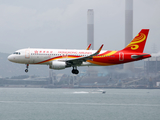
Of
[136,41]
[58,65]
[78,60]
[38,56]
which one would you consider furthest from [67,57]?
[136,41]

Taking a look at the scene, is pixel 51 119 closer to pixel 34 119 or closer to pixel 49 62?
pixel 34 119

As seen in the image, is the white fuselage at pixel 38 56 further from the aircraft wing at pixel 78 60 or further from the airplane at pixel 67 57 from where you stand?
the aircraft wing at pixel 78 60

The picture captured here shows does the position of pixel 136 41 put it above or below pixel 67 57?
above

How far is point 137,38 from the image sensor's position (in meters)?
68.6

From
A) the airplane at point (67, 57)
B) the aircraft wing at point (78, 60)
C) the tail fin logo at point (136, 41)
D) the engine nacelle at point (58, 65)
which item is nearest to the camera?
the aircraft wing at point (78, 60)

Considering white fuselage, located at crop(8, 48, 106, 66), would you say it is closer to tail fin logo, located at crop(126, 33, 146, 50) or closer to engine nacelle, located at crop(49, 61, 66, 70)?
engine nacelle, located at crop(49, 61, 66, 70)

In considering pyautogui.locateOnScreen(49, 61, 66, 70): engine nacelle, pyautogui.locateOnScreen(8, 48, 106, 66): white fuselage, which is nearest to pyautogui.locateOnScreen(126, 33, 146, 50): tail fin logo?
pyautogui.locateOnScreen(8, 48, 106, 66): white fuselage

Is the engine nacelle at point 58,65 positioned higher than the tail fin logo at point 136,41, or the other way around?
the tail fin logo at point 136,41

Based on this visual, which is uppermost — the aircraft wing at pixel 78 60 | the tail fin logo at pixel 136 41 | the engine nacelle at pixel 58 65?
the tail fin logo at pixel 136 41

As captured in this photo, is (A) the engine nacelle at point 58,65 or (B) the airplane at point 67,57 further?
(B) the airplane at point 67,57

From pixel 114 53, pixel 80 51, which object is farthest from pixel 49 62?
pixel 114 53

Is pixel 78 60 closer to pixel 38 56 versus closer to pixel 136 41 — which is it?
pixel 38 56

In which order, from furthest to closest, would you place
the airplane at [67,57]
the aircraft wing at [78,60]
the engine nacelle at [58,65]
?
the airplane at [67,57] < the engine nacelle at [58,65] < the aircraft wing at [78,60]

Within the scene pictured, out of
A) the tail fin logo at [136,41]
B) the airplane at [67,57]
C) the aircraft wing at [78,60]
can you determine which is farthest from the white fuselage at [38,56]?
the tail fin logo at [136,41]
